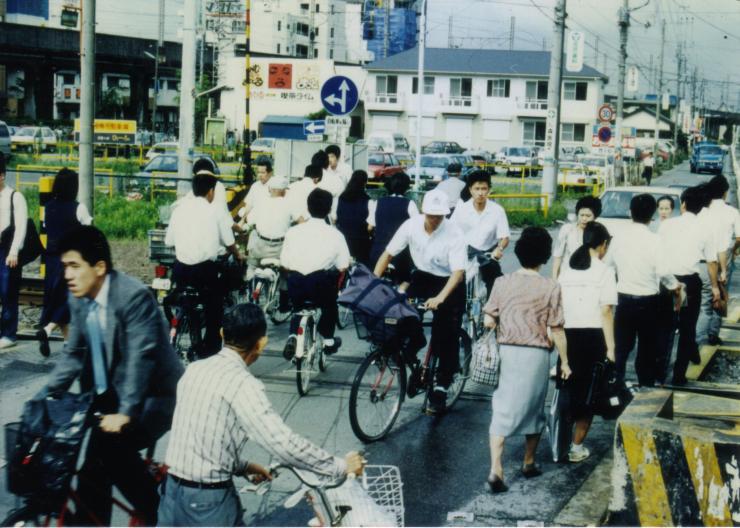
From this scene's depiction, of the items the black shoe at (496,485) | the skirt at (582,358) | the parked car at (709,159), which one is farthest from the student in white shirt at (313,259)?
the parked car at (709,159)

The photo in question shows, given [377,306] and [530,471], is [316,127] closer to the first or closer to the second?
[377,306]

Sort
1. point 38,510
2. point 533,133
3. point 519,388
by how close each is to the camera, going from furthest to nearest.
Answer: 1. point 533,133
2. point 519,388
3. point 38,510

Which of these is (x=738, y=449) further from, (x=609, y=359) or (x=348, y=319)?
(x=348, y=319)

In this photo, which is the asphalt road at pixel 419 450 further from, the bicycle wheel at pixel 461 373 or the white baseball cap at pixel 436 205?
the white baseball cap at pixel 436 205

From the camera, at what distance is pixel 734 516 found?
4953 millimetres

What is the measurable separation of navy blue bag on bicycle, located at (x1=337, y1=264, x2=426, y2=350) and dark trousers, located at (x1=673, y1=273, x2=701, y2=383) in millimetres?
3551

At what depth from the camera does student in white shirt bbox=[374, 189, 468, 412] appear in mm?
7277

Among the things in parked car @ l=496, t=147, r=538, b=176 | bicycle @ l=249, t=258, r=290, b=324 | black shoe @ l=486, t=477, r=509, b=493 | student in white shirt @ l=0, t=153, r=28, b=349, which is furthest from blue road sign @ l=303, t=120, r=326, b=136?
parked car @ l=496, t=147, r=538, b=176

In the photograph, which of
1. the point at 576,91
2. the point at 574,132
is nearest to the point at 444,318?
the point at 576,91

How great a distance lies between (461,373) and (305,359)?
1.35 meters

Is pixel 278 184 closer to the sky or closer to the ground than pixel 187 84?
closer to the ground

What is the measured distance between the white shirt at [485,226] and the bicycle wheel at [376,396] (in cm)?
257

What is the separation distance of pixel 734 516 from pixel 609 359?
1.88 metres

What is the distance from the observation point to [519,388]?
19.6 ft
